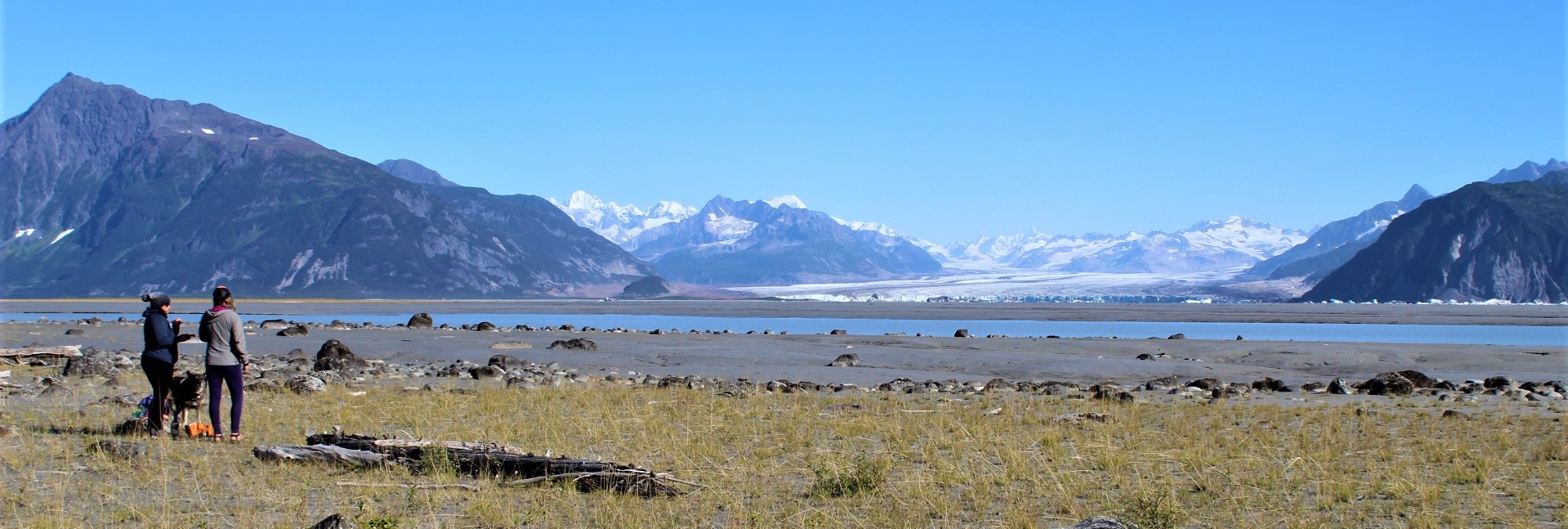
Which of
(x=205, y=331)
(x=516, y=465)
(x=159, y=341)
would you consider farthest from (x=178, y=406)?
(x=516, y=465)

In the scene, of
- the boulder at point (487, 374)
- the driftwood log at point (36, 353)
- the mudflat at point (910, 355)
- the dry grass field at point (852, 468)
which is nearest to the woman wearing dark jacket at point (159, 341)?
the dry grass field at point (852, 468)

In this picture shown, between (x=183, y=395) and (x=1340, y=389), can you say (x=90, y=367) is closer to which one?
(x=183, y=395)

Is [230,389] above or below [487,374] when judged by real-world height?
above

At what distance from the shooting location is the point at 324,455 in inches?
427

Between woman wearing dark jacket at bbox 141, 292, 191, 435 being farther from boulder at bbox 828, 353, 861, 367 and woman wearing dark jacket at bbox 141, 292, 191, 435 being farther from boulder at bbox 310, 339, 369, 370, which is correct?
boulder at bbox 828, 353, 861, 367

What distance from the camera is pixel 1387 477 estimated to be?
10.6 m

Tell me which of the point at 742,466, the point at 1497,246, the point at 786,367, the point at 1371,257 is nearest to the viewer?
the point at 742,466

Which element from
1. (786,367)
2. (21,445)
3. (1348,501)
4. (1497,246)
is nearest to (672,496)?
(1348,501)

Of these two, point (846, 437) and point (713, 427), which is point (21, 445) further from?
point (846, 437)

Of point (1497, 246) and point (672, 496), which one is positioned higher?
point (1497, 246)

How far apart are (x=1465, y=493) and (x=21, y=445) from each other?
14.4 metres

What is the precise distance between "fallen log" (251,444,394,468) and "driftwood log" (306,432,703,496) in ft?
0.45

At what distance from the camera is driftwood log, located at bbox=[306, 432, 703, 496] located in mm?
9828

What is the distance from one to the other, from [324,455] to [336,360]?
16161 millimetres
